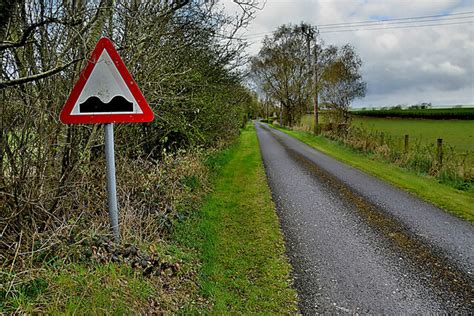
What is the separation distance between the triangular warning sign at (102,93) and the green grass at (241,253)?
78.8 inches

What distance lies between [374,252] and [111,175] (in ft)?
11.7

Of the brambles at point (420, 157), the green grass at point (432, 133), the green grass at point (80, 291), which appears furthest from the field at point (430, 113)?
the green grass at point (80, 291)

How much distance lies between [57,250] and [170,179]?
3492 millimetres

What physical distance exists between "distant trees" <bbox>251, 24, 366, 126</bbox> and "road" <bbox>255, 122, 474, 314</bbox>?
18731 mm

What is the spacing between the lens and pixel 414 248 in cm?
498

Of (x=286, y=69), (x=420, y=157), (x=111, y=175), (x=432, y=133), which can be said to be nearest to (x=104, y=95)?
(x=111, y=175)

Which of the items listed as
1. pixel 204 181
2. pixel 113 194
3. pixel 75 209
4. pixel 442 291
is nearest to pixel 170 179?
pixel 204 181

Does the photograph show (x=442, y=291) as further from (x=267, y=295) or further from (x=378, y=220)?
(x=378, y=220)

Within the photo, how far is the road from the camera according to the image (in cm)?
357

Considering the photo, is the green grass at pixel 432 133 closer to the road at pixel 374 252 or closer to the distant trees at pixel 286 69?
the road at pixel 374 252

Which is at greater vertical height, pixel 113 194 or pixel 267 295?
pixel 113 194

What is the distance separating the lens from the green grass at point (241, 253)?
349 cm

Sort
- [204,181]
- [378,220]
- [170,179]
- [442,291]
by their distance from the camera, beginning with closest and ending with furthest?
[442,291] → [378,220] → [170,179] → [204,181]

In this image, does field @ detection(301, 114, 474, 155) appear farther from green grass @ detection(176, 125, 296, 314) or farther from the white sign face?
the white sign face
